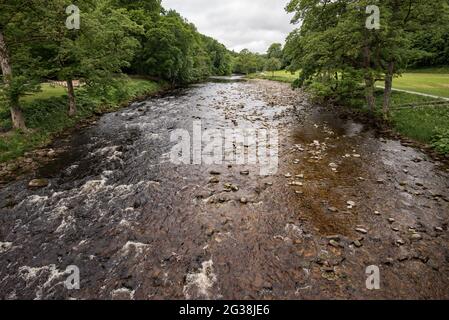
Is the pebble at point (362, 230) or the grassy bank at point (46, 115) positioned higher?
the grassy bank at point (46, 115)

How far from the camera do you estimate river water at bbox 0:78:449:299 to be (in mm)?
6117

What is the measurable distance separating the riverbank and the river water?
5.67 feet

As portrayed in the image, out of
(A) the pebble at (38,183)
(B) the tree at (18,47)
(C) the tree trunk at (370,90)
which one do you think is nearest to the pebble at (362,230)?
(A) the pebble at (38,183)

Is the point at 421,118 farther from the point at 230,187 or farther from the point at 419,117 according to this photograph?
the point at 230,187

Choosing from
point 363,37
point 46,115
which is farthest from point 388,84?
point 46,115

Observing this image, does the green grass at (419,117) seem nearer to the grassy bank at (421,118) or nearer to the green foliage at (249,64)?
the grassy bank at (421,118)

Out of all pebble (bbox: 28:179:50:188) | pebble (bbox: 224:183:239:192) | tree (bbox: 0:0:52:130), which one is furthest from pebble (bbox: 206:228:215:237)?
tree (bbox: 0:0:52:130)

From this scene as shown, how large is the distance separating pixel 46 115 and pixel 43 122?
3.25ft

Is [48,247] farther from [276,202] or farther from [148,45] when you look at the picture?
[148,45]

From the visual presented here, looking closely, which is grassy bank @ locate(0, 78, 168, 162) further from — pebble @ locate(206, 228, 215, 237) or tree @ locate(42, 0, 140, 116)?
pebble @ locate(206, 228, 215, 237)

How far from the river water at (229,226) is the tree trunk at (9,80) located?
14.0ft

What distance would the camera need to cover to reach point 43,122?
1688cm

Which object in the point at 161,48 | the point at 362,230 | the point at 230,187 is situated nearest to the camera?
the point at 362,230

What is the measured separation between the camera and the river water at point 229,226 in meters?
6.12
